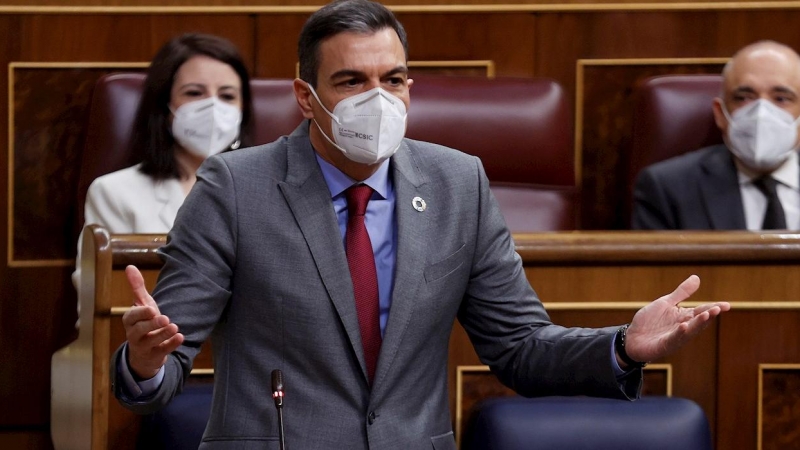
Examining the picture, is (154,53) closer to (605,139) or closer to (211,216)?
(605,139)

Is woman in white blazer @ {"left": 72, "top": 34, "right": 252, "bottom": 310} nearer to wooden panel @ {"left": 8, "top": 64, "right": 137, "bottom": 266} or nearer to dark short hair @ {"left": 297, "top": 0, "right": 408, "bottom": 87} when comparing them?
wooden panel @ {"left": 8, "top": 64, "right": 137, "bottom": 266}

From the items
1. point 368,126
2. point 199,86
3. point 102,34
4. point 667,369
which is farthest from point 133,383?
point 102,34

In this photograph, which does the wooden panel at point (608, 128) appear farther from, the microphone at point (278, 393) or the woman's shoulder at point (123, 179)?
the microphone at point (278, 393)

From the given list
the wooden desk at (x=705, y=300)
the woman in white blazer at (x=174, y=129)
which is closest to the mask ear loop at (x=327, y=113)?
the wooden desk at (x=705, y=300)

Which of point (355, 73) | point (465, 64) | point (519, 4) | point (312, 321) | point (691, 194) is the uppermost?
point (519, 4)

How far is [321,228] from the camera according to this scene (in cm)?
101

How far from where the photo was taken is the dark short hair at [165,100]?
182 centimetres

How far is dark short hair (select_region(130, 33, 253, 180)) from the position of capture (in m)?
1.82

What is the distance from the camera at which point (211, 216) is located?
1.00 m

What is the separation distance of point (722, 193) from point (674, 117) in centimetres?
→ 19

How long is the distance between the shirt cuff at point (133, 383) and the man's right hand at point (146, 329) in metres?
0.02

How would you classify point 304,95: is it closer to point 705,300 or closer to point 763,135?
point 705,300

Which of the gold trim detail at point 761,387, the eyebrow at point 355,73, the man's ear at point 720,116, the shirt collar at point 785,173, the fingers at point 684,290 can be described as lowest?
the gold trim detail at point 761,387

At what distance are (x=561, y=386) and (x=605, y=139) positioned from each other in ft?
3.79
